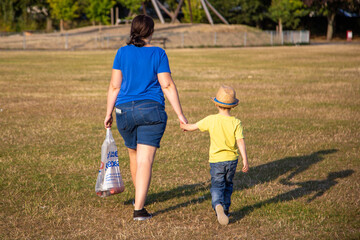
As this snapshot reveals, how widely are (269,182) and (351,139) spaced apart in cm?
325

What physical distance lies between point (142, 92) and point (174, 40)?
48.8 meters

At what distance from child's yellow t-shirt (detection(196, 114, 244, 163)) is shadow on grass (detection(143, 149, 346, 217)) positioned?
844 mm

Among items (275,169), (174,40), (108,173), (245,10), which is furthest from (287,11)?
(108,173)

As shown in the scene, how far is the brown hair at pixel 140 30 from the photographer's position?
457 cm

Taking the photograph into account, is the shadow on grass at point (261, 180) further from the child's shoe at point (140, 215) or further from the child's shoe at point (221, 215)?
the child's shoe at point (221, 215)

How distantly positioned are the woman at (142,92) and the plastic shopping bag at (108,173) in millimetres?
408

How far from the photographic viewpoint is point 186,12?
71.8 metres

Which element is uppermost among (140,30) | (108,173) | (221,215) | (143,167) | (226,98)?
(140,30)

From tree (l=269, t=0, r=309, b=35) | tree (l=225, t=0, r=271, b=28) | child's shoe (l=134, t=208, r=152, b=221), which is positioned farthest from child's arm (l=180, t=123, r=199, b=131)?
tree (l=225, t=0, r=271, b=28)

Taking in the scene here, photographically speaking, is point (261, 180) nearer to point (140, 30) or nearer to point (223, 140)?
point (223, 140)

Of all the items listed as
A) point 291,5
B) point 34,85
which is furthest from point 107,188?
point 291,5

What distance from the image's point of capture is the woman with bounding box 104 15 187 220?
4.62m

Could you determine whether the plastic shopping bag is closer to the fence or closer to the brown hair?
the brown hair

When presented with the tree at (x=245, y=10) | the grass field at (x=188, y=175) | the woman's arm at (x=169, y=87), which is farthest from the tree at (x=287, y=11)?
the woman's arm at (x=169, y=87)
